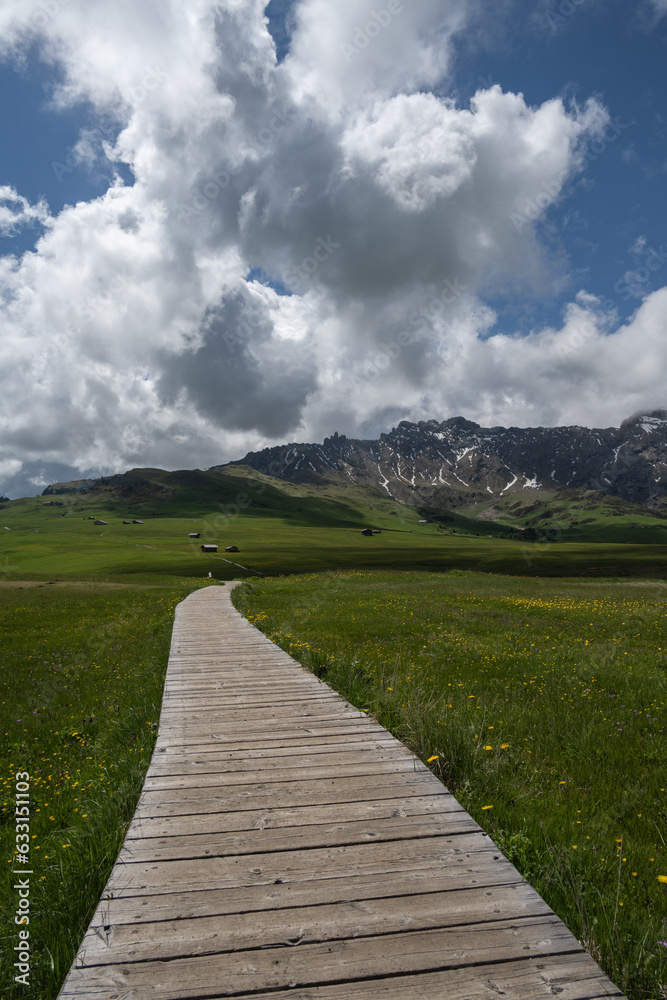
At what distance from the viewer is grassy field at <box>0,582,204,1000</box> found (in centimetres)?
388

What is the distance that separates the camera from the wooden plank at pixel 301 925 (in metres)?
3.30

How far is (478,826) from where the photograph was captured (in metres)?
4.82

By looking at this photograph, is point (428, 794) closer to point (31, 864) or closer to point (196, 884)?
point (196, 884)

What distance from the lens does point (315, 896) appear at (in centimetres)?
379

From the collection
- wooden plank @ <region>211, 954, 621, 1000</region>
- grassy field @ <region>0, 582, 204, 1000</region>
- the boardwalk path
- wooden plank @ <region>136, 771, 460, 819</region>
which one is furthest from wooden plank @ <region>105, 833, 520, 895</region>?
wooden plank @ <region>211, 954, 621, 1000</region>

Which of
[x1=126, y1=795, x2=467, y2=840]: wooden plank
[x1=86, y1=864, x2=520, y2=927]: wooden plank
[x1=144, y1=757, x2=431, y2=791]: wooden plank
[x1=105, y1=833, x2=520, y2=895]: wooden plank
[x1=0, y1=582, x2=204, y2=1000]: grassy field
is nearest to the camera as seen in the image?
[x1=86, y1=864, x2=520, y2=927]: wooden plank

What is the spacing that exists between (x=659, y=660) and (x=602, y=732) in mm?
7027

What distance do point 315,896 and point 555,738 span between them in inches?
245

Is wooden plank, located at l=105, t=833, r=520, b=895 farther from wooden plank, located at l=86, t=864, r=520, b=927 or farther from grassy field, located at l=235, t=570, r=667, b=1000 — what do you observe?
grassy field, located at l=235, t=570, r=667, b=1000

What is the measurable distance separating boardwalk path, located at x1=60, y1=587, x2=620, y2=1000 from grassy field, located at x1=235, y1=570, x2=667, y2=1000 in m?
0.44

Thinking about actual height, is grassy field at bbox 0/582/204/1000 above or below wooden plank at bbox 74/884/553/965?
below

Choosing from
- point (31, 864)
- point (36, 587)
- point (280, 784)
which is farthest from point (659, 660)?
point (36, 587)

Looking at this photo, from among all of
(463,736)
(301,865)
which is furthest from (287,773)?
(463,736)

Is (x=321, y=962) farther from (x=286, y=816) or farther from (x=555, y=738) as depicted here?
(x=555, y=738)
